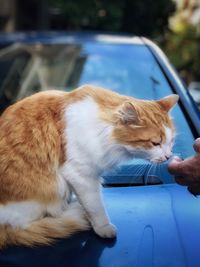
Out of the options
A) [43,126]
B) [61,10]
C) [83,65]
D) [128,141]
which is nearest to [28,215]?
[43,126]

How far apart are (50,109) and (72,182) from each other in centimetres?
30

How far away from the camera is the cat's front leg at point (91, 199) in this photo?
1.83 metres

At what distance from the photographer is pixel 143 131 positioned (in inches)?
71.7

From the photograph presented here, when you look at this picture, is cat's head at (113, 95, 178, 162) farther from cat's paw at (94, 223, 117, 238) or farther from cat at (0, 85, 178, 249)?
cat's paw at (94, 223, 117, 238)

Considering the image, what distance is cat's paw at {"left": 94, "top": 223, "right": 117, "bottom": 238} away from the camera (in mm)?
1780

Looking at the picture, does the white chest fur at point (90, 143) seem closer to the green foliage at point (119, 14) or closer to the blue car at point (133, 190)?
the blue car at point (133, 190)

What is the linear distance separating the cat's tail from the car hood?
3 centimetres

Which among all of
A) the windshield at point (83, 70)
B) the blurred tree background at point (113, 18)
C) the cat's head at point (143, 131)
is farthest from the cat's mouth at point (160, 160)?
the blurred tree background at point (113, 18)

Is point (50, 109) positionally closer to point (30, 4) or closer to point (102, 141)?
point (102, 141)

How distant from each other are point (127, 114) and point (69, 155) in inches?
10.0

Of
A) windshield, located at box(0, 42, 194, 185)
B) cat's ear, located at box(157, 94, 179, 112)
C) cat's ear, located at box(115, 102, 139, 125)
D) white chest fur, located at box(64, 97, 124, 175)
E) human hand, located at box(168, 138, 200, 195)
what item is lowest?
windshield, located at box(0, 42, 194, 185)

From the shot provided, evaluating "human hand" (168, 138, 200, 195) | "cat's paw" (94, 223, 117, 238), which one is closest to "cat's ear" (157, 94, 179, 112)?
"human hand" (168, 138, 200, 195)

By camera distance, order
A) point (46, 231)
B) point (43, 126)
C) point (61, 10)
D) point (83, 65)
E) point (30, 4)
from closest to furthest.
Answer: point (46, 231) < point (43, 126) < point (83, 65) < point (61, 10) < point (30, 4)

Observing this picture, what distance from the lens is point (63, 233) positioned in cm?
179
